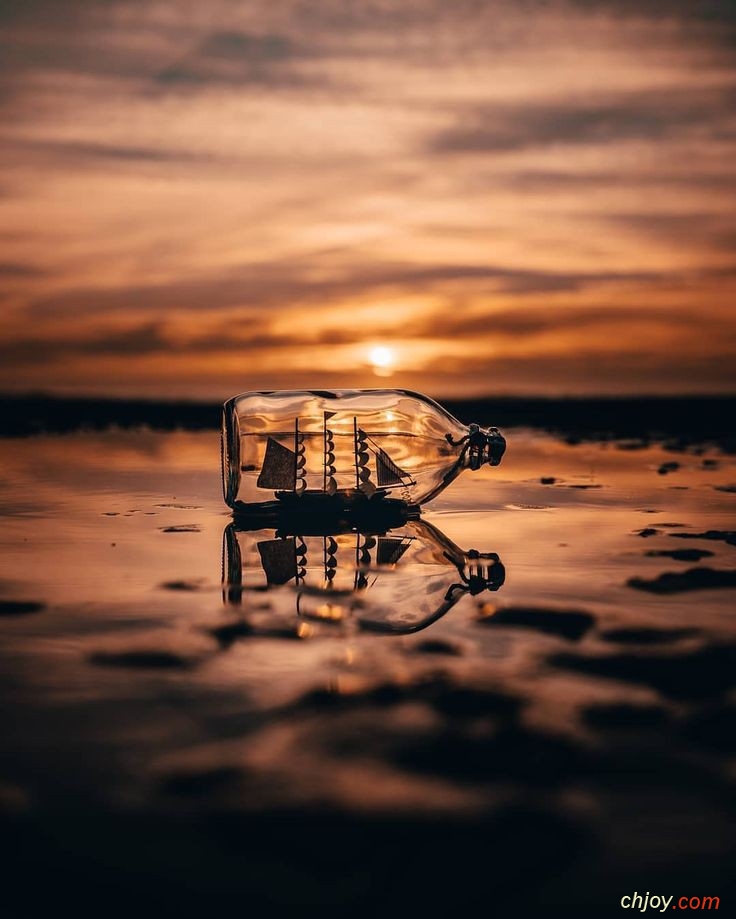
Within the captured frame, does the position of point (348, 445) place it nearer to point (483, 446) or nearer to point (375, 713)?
point (483, 446)

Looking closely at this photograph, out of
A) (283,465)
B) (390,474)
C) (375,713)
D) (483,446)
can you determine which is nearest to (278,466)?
(283,465)

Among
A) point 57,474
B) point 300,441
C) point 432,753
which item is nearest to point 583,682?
point 432,753

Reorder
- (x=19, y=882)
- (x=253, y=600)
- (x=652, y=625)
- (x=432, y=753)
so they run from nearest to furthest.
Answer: (x=19, y=882) < (x=432, y=753) < (x=652, y=625) < (x=253, y=600)

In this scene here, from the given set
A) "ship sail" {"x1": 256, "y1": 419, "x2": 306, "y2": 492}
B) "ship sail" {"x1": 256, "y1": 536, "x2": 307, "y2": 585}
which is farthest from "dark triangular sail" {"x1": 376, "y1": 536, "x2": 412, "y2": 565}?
"ship sail" {"x1": 256, "y1": 419, "x2": 306, "y2": 492}

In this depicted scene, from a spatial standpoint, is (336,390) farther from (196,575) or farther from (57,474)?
(57,474)

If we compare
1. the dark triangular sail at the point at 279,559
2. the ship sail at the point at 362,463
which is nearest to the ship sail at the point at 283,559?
the dark triangular sail at the point at 279,559

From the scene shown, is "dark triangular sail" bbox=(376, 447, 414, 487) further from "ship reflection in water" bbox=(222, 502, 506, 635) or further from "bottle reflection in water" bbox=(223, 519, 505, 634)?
"bottle reflection in water" bbox=(223, 519, 505, 634)

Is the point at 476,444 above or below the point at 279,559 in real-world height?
above

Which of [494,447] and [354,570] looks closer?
[354,570]
